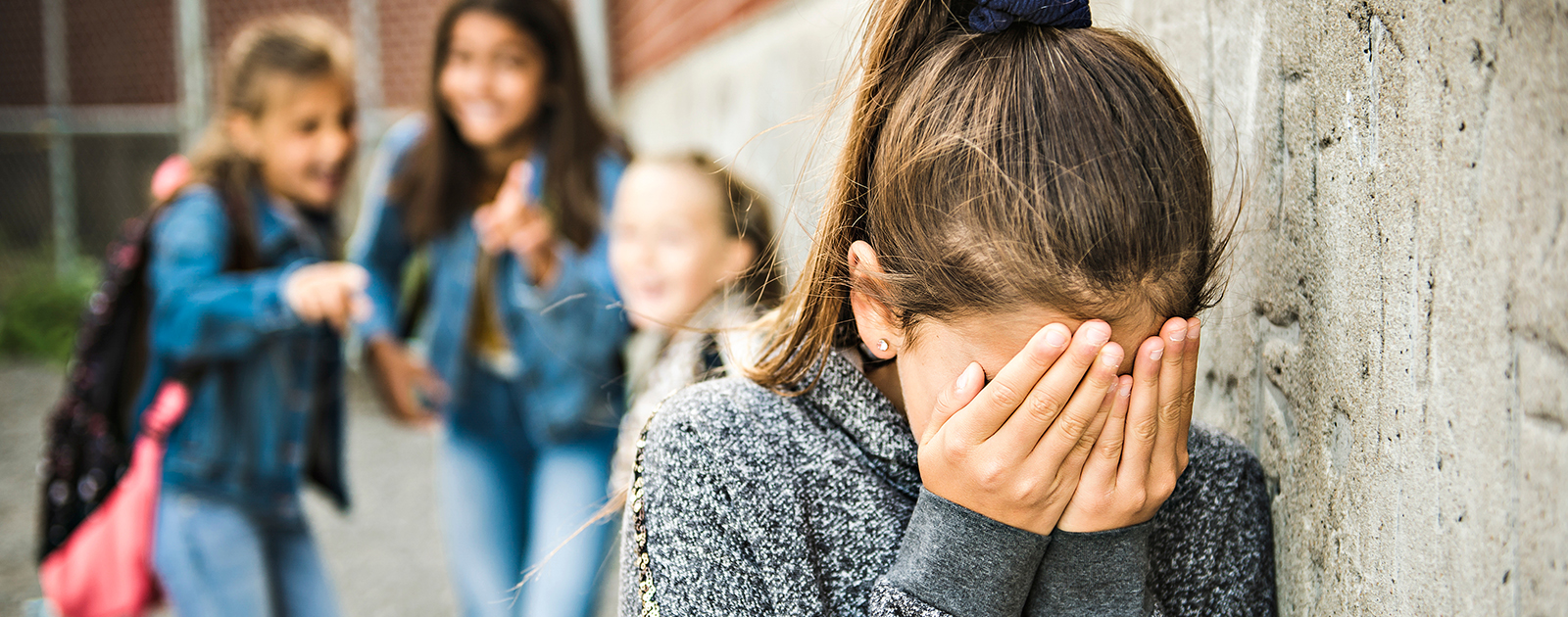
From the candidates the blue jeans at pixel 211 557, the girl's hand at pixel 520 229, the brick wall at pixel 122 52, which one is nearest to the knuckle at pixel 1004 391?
the girl's hand at pixel 520 229

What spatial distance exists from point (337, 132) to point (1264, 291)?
2.58m

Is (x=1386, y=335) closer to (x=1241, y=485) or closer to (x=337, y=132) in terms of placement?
(x=1241, y=485)

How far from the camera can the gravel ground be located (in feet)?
13.4

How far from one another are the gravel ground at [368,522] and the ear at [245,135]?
115 centimetres

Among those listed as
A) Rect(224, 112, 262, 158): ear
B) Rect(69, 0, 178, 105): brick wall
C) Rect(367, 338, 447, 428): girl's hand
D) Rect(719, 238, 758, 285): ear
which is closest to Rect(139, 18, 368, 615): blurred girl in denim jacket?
Rect(224, 112, 262, 158): ear

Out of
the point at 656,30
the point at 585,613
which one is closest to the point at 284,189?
the point at 585,613

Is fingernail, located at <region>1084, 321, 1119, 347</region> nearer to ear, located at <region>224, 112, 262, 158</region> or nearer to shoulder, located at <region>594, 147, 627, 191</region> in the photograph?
shoulder, located at <region>594, 147, 627, 191</region>

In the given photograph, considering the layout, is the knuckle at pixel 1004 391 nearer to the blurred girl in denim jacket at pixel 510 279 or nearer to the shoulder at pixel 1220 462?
the shoulder at pixel 1220 462

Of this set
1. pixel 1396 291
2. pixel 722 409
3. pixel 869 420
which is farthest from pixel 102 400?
pixel 1396 291

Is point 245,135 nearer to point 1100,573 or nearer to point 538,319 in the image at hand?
point 538,319

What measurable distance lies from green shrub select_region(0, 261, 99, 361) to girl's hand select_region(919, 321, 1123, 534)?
9.70 meters

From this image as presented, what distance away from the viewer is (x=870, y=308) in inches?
42.6

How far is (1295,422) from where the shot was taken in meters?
1.20

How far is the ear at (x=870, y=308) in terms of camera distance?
1.05 meters
